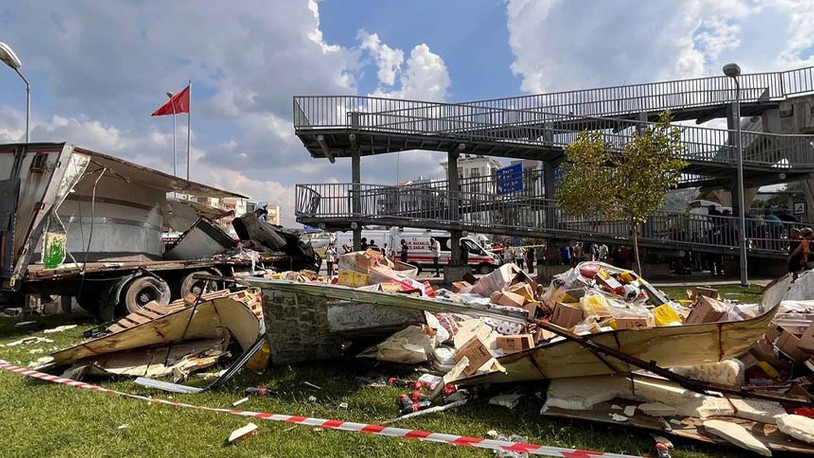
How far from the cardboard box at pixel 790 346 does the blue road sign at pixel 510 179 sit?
11.9 m

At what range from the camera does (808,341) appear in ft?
12.8

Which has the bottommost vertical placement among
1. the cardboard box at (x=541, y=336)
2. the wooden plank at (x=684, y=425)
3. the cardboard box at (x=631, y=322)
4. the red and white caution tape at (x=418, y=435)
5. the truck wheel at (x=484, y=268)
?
the red and white caution tape at (x=418, y=435)

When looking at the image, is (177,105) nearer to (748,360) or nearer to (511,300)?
(511,300)

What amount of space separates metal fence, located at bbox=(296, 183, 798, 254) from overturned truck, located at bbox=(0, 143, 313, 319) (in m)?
3.27

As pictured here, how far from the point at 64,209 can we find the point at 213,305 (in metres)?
5.10

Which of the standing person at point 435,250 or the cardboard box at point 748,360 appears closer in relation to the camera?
the cardboard box at point 748,360

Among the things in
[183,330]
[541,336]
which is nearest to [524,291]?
[541,336]

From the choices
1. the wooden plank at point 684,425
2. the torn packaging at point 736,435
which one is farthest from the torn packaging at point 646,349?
the torn packaging at point 736,435

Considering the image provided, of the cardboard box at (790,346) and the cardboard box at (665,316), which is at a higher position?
the cardboard box at (665,316)

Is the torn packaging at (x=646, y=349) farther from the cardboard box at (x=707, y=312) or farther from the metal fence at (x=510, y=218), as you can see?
the metal fence at (x=510, y=218)

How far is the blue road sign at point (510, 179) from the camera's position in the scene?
1588 centimetres

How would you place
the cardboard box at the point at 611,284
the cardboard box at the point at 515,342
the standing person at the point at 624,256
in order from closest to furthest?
the cardboard box at the point at 515,342
the cardboard box at the point at 611,284
the standing person at the point at 624,256

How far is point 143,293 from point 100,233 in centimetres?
163

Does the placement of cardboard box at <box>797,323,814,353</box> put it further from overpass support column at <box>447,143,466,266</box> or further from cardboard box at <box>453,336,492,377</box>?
overpass support column at <box>447,143,466,266</box>
